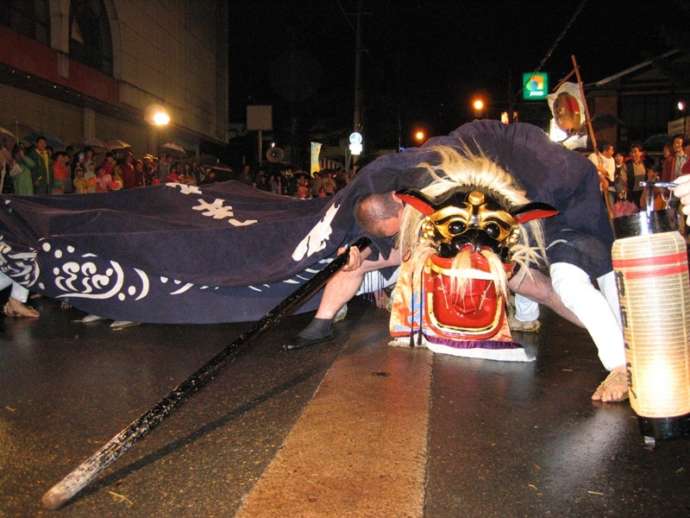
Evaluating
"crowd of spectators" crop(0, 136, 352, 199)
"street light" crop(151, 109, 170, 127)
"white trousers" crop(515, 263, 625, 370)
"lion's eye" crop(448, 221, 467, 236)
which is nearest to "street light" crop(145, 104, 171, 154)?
"street light" crop(151, 109, 170, 127)

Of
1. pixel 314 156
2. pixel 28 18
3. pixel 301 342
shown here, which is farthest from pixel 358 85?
pixel 301 342

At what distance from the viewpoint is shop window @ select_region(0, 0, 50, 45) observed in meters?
12.1

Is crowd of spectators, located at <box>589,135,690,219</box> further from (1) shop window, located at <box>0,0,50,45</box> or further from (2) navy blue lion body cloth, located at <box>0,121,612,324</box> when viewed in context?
(1) shop window, located at <box>0,0,50,45</box>

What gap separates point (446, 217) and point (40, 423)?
1.80 m

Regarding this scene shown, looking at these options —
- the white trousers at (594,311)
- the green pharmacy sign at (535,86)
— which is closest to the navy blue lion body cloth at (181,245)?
the white trousers at (594,311)

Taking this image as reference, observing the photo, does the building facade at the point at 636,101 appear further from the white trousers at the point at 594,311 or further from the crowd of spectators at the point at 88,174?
the white trousers at the point at 594,311

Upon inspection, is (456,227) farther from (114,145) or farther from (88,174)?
(114,145)

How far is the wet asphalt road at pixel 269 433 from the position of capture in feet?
5.92

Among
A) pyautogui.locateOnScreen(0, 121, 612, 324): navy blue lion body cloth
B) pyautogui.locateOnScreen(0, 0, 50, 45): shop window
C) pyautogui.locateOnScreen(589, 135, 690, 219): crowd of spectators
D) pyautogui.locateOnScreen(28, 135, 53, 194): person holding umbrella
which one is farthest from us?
pyautogui.locateOnScreen(0, 0, 50, 45): shop window

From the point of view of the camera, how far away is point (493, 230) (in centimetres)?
268

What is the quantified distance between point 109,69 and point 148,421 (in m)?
16.3

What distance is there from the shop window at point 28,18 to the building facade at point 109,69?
0.07ft

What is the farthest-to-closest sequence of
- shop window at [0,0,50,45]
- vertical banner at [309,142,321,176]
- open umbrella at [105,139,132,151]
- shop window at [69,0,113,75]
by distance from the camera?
vertical banner at [309,142,321,176] → shop window at [69,0,113,75] → open umbrella at [105,139,132,151] → shop window at [0,0,50,45]

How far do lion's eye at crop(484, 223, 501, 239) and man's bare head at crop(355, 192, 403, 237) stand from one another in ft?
1.70
